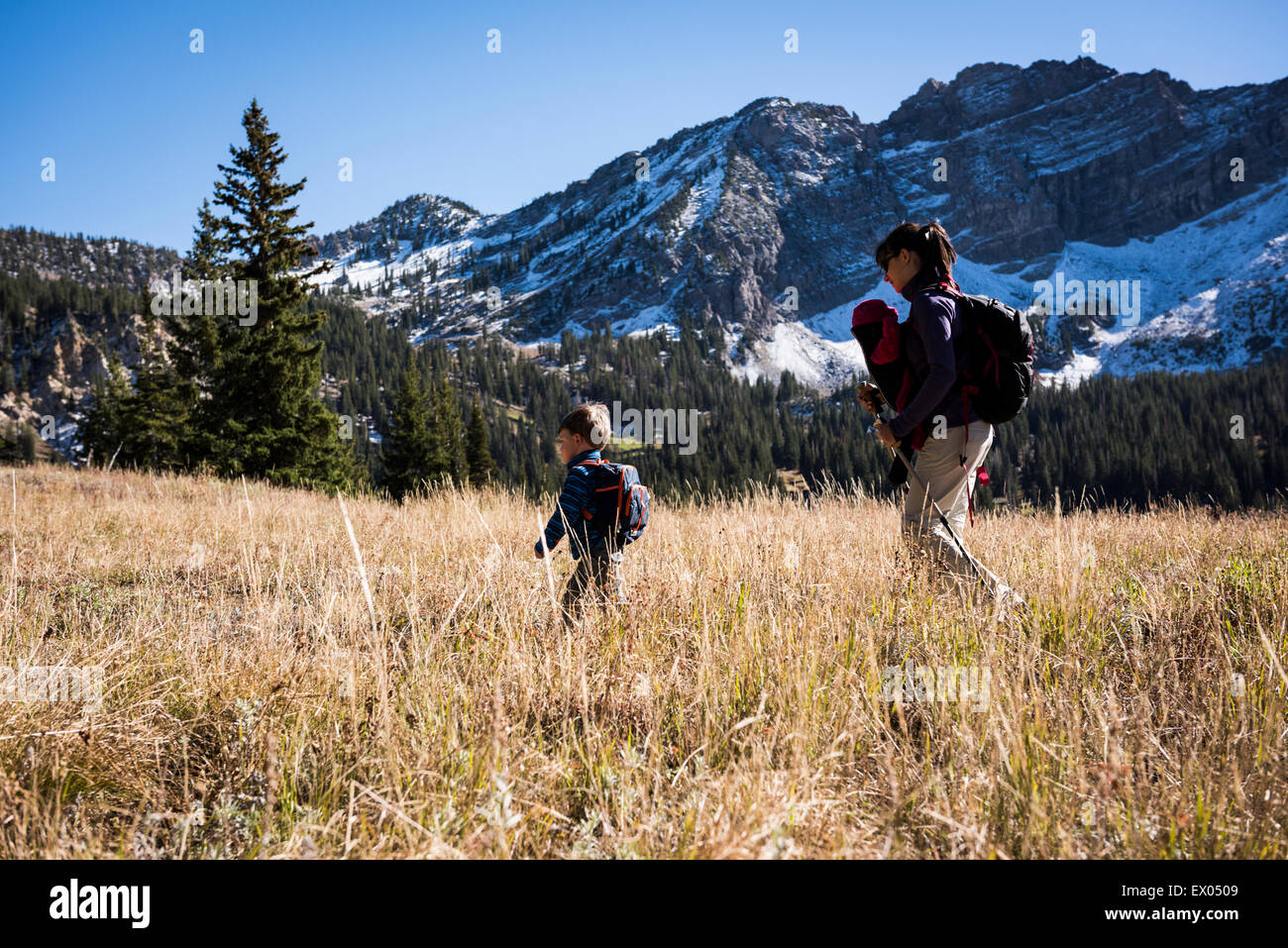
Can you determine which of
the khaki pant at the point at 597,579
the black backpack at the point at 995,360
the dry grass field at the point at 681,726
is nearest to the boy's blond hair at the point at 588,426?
the khaki pant at the point at 597,579

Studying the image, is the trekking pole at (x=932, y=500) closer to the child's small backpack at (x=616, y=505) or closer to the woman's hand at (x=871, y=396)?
the woman's hand at (x=871, y=396)

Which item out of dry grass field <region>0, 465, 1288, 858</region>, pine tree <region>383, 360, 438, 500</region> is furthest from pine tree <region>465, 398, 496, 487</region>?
dry grass field <region>0, 465, 1288, 858</region>

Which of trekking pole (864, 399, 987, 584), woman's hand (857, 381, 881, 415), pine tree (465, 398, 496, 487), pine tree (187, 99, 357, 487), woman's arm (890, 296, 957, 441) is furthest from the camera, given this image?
pine tree (465, 398, 496, 487)

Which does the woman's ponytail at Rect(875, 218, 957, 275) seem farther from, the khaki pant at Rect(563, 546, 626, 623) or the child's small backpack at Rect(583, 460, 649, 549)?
the khaki pant at Rect(563, 546, 626, 623)

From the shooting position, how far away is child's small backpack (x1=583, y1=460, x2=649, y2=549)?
3742mm

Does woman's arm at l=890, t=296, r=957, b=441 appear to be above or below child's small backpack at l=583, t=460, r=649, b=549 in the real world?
above

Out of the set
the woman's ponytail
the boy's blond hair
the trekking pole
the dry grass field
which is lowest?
the dry grass field

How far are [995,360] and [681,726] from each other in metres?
2.55

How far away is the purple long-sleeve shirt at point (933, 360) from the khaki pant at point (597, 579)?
176cm

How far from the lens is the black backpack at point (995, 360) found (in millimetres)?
3400
